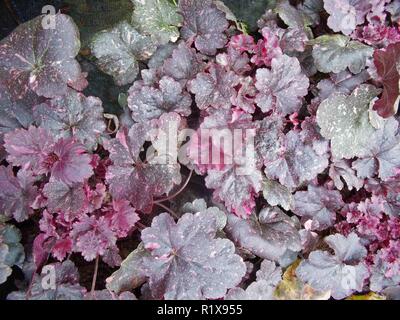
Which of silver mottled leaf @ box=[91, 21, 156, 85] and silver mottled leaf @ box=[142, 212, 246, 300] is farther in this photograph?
silver mottled leaf @ box=[91, 21, 156, 85]

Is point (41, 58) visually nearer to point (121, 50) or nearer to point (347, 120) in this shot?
point (121, 50)

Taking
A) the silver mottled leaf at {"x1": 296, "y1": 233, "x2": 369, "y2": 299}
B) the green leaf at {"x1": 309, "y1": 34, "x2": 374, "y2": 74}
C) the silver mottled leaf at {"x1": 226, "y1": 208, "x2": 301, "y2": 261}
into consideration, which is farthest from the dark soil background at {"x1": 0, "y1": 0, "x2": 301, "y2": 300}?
the silver mottled leaf at {"x1": 296, "y1": 233, "x2": 369, "y2": 299}

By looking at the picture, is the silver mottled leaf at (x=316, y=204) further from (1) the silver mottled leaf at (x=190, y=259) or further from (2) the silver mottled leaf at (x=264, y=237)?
(1) the silver mottled leaf at (x=190, y=259)

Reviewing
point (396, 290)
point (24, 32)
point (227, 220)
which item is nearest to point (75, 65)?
point (24, 32)

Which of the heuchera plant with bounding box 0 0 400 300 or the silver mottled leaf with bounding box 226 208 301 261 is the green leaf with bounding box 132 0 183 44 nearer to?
the heuchera plant with bounding box 0 0 400 300

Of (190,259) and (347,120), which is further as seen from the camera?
(347,120)

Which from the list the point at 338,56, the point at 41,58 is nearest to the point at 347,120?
the point at 338,56

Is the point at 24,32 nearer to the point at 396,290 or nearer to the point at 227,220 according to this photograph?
the point at 227,220
